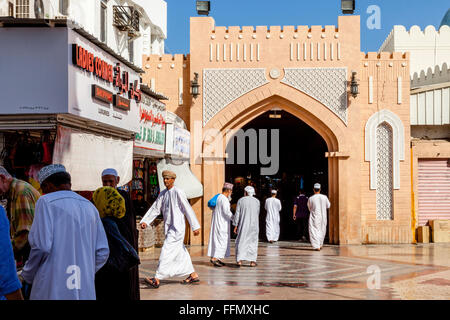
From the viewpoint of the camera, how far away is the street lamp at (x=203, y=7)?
14.7m

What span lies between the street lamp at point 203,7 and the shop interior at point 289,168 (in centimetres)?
405

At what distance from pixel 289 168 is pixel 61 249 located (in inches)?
842

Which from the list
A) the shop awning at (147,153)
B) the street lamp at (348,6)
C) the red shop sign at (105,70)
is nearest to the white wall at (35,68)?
the red shop sign at (105,70)

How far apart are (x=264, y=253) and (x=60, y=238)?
9.33 meters

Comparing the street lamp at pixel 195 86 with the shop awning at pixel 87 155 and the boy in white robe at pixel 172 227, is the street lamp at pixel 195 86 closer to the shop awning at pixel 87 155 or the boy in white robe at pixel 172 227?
the shop awning at pixel 87 155

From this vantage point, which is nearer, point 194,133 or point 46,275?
point 46,275

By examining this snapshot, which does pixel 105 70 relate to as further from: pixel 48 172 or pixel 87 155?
pixel 48 172

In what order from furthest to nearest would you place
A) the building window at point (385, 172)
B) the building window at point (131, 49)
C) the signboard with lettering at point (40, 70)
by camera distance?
the building window at point (131, 49) → the building window at point (385, 172) → the signboard with lettering at point (40, 70)

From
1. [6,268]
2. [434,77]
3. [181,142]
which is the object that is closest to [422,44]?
[434,77]

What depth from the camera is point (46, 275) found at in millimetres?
3541

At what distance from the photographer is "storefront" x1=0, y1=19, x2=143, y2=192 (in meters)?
6.57

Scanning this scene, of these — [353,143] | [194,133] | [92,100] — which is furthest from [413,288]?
[194,133]

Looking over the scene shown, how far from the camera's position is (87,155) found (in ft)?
24.4
